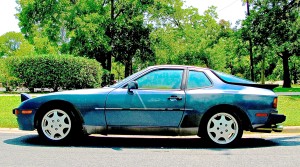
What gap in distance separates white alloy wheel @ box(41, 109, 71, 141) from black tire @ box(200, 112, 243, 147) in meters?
2.33

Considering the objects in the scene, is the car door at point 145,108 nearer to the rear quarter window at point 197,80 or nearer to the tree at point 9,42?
the rear quarter window at point 197,80

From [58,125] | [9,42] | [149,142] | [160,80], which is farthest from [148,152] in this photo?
[9,42]

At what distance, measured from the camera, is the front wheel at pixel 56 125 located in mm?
6598

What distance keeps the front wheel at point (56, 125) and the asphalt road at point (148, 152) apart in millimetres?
202

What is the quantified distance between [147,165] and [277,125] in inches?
110

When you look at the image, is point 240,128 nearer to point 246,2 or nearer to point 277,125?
point 277,125

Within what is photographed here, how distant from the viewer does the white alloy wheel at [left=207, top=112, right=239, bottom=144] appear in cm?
646

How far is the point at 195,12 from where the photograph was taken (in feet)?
156

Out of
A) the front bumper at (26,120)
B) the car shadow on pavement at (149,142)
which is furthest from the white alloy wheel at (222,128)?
the front bumper at (26,120)

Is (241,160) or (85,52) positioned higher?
(85,52)

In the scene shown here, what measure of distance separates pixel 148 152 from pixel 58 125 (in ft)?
5.53

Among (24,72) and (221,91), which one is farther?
(24,72)

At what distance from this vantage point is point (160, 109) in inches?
251

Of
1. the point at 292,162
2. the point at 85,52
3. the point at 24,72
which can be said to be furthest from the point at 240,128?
the point at 85,52
